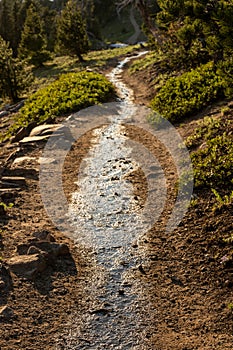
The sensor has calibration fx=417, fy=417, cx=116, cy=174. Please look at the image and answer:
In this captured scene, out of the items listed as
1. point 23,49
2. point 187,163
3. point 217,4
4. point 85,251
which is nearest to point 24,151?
point 187,163

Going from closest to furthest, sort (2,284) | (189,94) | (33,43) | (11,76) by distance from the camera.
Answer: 1. (2,284)
2. (189,94)
3. (11,76)
4. (33,43)

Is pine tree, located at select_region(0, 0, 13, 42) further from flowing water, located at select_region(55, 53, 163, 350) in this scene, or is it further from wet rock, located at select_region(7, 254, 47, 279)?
wet rock, located at select_region(7, 254, 47, 279)

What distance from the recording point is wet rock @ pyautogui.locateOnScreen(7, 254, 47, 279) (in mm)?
7215

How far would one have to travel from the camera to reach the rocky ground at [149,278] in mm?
6074

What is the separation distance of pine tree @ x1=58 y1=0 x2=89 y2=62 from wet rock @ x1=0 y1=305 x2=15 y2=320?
1297 inches

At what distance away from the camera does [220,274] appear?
7.21m

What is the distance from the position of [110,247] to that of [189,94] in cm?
1001

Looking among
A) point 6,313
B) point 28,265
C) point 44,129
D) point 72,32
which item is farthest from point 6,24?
point 6,313

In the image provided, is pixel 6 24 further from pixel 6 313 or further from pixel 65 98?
pixel 6 313

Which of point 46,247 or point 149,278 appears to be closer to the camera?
point 149,278

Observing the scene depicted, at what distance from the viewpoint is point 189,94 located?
16609 mm

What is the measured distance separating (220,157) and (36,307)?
6135 mm

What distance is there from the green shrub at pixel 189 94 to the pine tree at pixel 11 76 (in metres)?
9.79

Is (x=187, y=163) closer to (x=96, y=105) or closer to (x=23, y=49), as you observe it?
(x=96, y=105)
